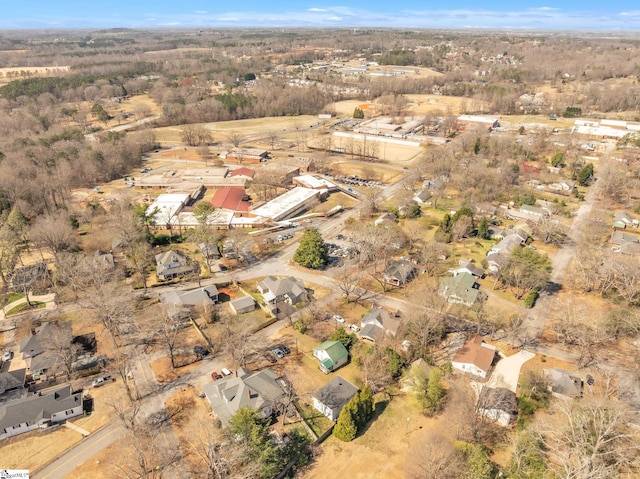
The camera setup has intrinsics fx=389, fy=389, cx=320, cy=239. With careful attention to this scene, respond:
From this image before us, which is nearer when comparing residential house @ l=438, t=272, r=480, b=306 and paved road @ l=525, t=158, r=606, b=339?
paved road @ l=525, t=158, r=606, b=339

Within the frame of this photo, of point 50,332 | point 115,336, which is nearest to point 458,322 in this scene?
point 115,336

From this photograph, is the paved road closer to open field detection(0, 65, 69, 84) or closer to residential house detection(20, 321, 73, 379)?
residential house detection(20, 321, 73, 379)

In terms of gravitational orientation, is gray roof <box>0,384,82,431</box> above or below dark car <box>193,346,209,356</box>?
above

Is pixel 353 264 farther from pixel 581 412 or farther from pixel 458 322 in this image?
pixel 581 412

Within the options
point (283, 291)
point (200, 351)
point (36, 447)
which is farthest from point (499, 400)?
point (36, 447)

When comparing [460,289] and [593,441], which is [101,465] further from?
[460,289]

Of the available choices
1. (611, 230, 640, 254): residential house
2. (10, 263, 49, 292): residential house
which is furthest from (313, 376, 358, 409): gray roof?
(611, 230, 640, 254): residential house

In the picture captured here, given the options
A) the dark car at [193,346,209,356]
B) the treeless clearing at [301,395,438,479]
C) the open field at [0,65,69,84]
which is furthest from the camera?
the open field at [0,65,69,84]
